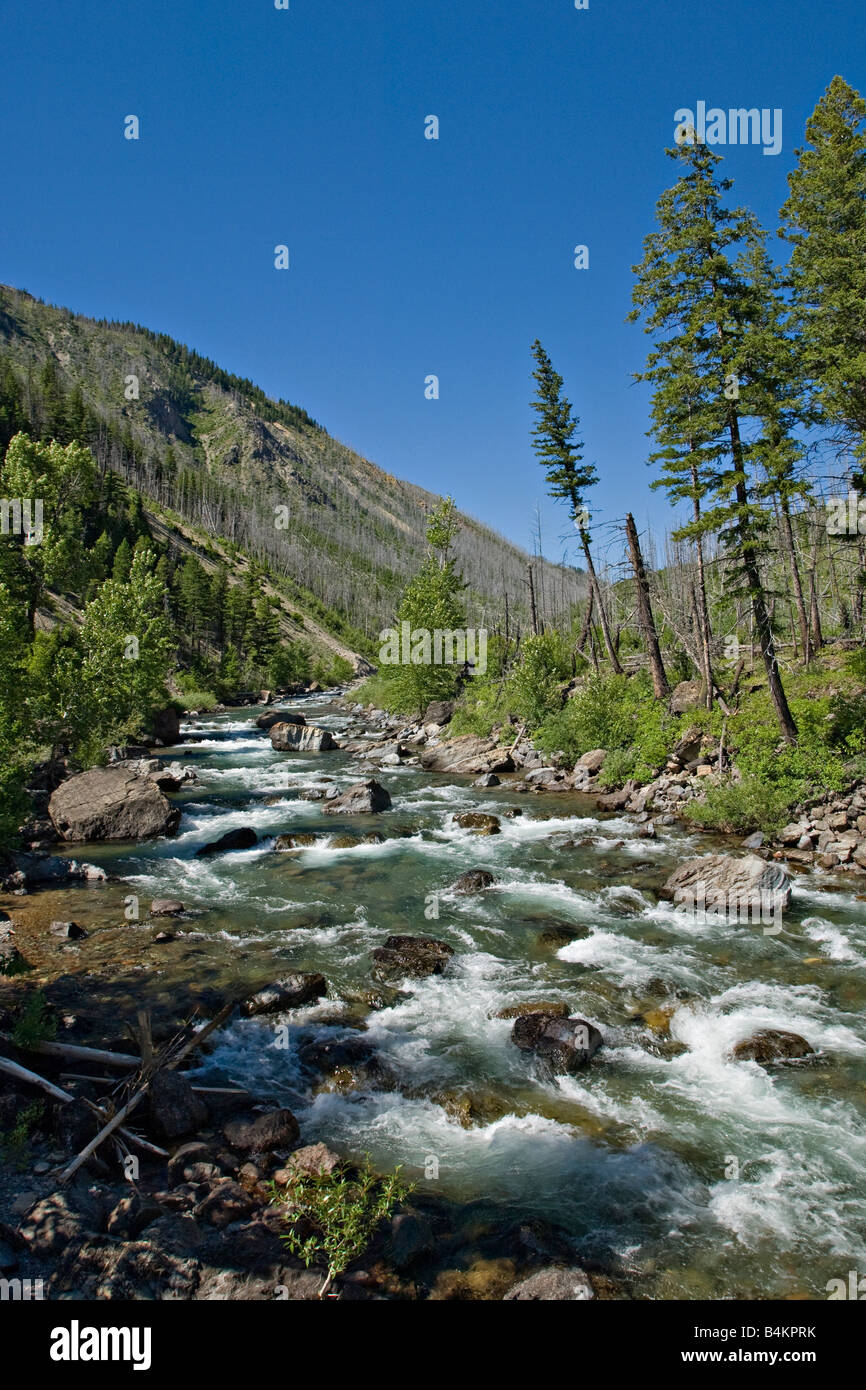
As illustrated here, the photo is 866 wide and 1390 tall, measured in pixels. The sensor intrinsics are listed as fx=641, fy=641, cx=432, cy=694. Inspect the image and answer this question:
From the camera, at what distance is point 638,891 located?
1498 cm

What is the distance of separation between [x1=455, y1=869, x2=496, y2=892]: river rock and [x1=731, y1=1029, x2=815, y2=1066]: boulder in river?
7.46 metres

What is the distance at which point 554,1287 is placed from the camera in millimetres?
5230

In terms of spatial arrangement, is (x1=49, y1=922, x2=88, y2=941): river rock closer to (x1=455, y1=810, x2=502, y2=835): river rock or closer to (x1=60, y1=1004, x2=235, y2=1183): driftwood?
(x1=60, y1=1004, x2=235, y2=1183): driftwood

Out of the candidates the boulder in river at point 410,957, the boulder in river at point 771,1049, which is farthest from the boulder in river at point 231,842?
the boulder in river at point 771,1049

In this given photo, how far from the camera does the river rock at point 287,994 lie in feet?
33.2

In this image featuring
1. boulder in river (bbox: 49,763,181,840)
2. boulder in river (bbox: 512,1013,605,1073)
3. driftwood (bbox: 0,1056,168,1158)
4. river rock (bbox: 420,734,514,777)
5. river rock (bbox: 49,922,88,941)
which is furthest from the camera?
river rock (bbox: 420,734,514,777)

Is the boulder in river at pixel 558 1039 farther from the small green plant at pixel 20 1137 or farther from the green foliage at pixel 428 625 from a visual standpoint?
the green foliage at pixel 428 625

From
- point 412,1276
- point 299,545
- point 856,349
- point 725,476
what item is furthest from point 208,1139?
point 299,545

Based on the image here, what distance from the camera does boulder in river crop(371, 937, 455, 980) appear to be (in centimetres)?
1147

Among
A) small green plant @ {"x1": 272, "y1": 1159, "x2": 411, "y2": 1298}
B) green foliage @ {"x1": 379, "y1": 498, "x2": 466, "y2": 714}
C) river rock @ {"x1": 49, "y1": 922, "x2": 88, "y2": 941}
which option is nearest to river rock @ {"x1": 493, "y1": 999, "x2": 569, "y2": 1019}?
small green plant @ {"x1": 272, "y1": 1159, "x2": 411, "y2": 1298}

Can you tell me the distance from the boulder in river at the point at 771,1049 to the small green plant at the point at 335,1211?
5009 millimetres

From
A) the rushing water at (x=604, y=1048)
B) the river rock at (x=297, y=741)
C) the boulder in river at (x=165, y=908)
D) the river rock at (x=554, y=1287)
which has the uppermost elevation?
the river rock at (x=297, y=741)
